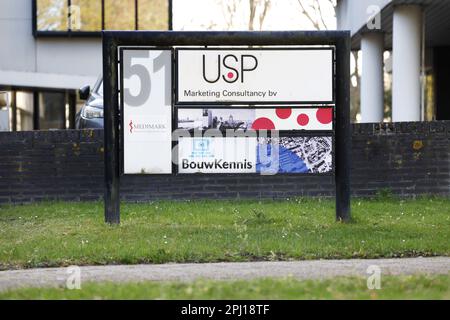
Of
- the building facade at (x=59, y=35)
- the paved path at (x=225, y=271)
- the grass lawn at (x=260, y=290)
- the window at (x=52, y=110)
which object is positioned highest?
the building facade at (x=59, y=35)

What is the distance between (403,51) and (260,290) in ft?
47.3

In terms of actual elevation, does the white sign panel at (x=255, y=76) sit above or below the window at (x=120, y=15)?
below

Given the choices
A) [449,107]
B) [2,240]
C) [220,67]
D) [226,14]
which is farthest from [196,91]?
[226,14]

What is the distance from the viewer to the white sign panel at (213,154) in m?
10.2

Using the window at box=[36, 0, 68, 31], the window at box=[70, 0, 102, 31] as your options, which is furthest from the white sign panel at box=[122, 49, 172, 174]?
the window at box=[36, 0, 68, 31]

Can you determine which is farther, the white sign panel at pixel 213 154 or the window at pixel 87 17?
the window at pixel 87 17

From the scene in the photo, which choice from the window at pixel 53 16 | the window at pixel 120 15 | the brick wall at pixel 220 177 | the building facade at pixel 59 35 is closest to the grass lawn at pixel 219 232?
the brick wall at pixel 220 177

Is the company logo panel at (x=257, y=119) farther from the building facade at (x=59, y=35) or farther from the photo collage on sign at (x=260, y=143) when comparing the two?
the building facade at (x=59, y=35)

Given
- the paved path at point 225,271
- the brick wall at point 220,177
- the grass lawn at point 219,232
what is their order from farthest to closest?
the brick wall at point 220,177, the grass lawn at point 219,232, the paved path at point 225,271

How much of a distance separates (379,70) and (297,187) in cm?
1206

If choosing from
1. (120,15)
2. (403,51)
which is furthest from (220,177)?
(120,15)

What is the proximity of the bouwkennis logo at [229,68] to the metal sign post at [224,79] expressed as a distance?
0.5 inches

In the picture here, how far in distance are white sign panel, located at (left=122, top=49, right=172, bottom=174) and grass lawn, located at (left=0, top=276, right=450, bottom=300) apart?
3892mm

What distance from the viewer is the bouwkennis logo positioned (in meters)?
10.1
